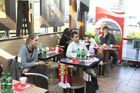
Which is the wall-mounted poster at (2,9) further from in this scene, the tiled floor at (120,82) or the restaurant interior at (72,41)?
the tiled floor at (120,82)

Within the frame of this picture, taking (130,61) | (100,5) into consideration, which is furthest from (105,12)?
(130,61)

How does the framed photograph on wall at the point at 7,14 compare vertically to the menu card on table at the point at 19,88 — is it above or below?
→ above

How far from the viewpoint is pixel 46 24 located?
5.21 m

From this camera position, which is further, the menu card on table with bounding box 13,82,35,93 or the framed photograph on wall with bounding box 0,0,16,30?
the framed photograph on wall with bounding box 0,0,16,30

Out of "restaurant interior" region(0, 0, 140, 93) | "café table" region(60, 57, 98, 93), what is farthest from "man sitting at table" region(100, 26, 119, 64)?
"café table" region(60, 57, 98, 93)

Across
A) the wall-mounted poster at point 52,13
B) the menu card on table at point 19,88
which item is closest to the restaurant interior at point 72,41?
the wall-mounted poster at point 52,13

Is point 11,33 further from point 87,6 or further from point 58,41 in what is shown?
point 87,6

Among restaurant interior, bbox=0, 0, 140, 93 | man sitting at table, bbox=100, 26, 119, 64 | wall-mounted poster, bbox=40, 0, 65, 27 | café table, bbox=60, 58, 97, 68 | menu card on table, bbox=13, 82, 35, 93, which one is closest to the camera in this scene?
menu card on table, bbox=13, 82, 35, 93

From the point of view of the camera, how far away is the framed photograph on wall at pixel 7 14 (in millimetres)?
3727

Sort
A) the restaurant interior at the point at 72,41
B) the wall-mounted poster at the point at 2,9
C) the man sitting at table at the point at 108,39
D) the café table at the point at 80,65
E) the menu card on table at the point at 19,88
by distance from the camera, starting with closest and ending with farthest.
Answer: the menu card on table at the point at 19,88, the café table at the point at 80,65, the restaurant interior at the point at 72,41, the wall-mounted poster at the point at 2,9, the man sitting at table at the point at 108,39

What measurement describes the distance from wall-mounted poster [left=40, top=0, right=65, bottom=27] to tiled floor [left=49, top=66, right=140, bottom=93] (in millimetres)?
2141

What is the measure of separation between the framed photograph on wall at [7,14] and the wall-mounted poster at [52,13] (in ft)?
3.54

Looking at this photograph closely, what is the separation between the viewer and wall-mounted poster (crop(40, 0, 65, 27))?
5016 millimetres

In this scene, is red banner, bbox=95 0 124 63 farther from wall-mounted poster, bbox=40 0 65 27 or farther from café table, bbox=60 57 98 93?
café table, bbox=60 57 98 93
